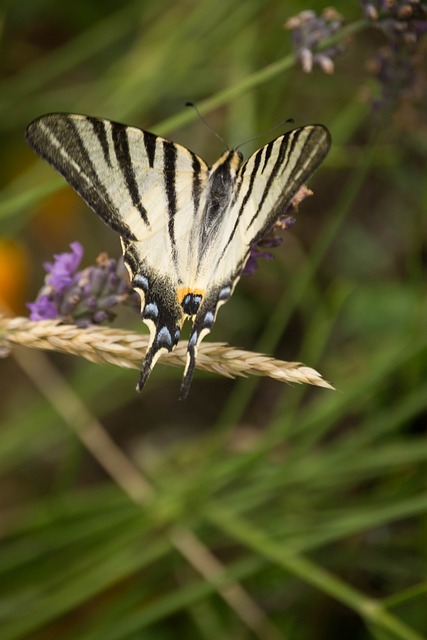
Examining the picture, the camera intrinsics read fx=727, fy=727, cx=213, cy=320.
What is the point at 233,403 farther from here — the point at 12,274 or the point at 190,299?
the point at 190,299

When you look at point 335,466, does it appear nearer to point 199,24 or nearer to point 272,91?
point 272,91

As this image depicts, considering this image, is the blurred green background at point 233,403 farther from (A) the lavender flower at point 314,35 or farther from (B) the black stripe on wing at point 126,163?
(B) the black stripe on wing at point 126,163

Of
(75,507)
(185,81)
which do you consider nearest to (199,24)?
(185,81)

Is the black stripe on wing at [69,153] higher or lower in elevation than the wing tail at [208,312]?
higher

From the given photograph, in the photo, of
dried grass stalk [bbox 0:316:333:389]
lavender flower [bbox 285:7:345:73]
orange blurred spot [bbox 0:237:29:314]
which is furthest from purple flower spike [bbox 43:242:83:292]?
orange blurred spot [bbox 0:237:29:314]

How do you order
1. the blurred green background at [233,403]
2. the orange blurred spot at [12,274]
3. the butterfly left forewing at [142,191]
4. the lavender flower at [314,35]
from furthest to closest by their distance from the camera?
1. the orange blurred spot at [12,274]
2. the blurred green background at [233,403]
3. the lavender flower at [314,35]
4. the butterfly left forewing at [142,191]

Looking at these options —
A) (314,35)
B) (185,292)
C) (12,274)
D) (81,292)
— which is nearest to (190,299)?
(185,292)

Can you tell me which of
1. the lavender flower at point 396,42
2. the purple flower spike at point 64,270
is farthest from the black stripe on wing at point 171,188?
the lavender flower at point 396,42
